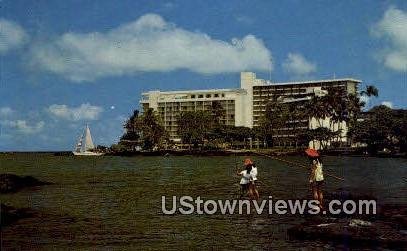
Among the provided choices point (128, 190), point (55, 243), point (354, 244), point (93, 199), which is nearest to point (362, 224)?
point (354, 244)

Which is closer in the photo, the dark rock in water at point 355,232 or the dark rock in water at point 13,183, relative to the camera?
the dark rock in water at point 355,232

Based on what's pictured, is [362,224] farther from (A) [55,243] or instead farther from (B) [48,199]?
(B) [48,199]

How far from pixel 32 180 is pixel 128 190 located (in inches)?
521

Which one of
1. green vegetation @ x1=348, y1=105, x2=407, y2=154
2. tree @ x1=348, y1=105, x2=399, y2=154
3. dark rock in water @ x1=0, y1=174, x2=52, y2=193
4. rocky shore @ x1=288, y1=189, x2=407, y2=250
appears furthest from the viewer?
tree @ x1=348, y1=105, x2=399, y2=154

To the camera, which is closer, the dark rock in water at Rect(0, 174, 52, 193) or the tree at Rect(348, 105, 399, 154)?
the dark rock in water at Rect(0, 174, 52, 193)

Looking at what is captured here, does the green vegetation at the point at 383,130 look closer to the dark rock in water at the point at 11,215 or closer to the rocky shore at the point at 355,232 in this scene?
the dark rock in water at the point at 11,215

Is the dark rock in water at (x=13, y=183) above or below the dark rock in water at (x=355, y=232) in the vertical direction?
above

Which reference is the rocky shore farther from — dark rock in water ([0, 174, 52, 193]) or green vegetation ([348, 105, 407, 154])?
green vegetation ([348, 105, 407, 154])

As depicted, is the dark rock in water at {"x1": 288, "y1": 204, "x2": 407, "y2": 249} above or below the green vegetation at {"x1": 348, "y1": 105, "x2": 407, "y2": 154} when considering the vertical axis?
below

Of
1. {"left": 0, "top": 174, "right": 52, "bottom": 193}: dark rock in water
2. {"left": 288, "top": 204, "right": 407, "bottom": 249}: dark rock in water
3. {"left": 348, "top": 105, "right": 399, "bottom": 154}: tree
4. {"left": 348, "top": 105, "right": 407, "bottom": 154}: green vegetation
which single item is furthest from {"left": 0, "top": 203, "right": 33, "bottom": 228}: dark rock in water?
{"left": 348, "top": 105, "right": 399, "bottom": 154}: tree

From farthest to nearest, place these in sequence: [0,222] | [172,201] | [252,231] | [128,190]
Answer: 1. [128,190]
2. [172,201]
3. [0,222]
4. [252,231]

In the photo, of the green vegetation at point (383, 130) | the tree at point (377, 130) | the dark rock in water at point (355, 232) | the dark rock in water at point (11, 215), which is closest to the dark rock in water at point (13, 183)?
the dark rock in water at point (11, 215)

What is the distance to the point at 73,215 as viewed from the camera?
34.7m

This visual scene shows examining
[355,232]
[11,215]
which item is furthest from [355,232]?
[11,215]
